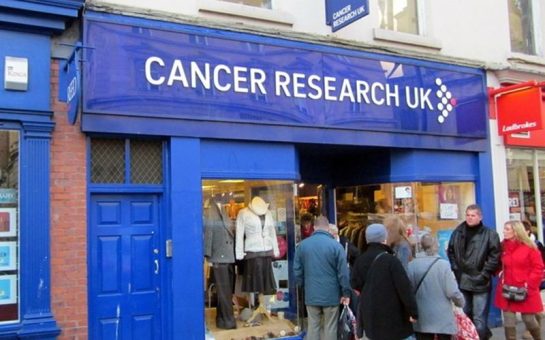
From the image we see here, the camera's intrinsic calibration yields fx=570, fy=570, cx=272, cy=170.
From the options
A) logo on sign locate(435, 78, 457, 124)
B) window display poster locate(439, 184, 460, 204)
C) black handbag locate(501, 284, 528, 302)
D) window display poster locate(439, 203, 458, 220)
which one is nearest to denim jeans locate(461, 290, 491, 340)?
black handbag locate(501, 284, 528, 302)

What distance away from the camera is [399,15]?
9312mm

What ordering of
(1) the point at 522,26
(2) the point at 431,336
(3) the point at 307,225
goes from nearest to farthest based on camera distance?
(2) the point at 431,336, (3) the point at 307,225, (1) the point at 522,26

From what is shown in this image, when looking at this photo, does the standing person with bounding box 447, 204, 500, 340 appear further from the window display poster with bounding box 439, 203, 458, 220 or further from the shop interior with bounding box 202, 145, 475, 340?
the window display poster with bounding box 439, 203, 458, 220

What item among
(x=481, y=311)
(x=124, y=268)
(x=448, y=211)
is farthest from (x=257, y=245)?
(x=448, y=211)

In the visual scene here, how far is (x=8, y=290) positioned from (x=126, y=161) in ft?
6.06

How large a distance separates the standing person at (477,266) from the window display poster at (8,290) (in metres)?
5.33

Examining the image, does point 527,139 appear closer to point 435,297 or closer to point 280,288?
point 280,288

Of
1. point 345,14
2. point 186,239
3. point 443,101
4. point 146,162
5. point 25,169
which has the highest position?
point 345,14

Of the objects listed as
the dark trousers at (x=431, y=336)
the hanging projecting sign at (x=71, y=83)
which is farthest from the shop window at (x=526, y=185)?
the hanging projecting sign at (x=71, y=83)

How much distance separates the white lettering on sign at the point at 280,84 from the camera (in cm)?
681

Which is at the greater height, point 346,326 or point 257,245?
point 257,245

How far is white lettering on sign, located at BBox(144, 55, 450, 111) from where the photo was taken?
6.81 m

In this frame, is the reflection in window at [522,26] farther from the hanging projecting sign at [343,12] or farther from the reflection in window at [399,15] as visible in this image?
the hanging projecting sign at [343,12]

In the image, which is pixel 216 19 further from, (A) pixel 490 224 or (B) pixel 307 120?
(A) pixel 490 224
